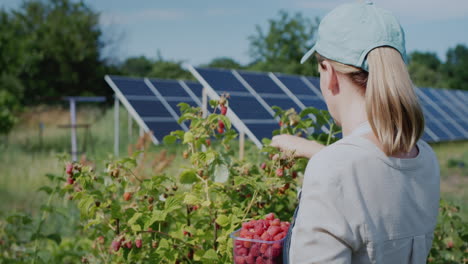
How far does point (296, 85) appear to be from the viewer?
28.4ft

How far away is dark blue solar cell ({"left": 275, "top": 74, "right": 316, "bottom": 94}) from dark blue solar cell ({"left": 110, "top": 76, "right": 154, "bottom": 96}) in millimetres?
3813

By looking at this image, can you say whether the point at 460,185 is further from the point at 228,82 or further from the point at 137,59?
the point at 137,59

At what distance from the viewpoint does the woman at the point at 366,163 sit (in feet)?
4.38

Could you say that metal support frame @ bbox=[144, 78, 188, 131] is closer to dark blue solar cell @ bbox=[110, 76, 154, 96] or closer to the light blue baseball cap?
dark blue solar cell @ bbox=[110, 76, 154, 96]

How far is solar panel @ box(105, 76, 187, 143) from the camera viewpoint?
31.4 ft

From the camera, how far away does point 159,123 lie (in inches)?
385

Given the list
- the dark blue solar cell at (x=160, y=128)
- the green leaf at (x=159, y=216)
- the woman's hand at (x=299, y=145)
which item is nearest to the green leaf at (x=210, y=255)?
the green leaf at (x=159, y=216)

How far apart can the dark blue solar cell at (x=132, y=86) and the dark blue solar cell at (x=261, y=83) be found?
3.92 m

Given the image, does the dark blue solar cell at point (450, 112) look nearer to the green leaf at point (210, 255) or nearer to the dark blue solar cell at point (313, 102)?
the dark blue solar cell at point (313, 102)

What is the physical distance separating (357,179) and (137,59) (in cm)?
4185

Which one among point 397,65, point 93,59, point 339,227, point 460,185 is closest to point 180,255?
point 339,227

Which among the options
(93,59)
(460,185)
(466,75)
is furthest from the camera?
(466,75)

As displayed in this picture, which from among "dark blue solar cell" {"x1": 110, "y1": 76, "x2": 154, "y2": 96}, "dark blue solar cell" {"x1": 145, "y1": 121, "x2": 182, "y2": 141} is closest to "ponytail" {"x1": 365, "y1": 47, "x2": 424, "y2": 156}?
"dark blue solar cell" {"x1": 145, "y1": 121, "x2": 182, "y2": 141}

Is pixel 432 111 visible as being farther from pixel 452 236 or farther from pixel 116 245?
pixel 116 245
